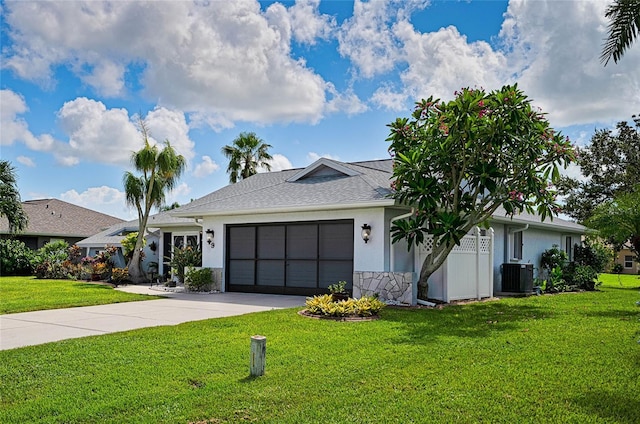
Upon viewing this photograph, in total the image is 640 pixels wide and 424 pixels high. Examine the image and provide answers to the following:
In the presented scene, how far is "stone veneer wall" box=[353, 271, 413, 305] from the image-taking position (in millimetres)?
12919

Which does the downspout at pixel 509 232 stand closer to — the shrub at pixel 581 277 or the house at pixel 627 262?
the shrub at pixel 581 277

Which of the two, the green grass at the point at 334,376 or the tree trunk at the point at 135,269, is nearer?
the green grass at the point at 334,376

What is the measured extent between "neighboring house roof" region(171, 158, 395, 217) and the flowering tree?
44.8 inches

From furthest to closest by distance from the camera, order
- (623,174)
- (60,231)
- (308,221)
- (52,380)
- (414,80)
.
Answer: (623,174) → (60,231) → (414,80) → (308,221) → (52,380)

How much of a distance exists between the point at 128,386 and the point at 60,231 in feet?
100

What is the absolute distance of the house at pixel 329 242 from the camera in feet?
44.2

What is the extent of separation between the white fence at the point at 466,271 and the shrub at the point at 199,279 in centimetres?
691

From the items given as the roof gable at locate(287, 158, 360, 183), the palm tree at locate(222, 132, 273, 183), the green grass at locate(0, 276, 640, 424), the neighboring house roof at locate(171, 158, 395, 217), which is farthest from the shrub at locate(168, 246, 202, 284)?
the palm tree at locate(222, 132, 273, 183)

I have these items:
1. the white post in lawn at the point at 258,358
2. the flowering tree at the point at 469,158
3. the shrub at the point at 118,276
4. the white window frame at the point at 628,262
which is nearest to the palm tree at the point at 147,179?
the shrub at the point at 118,276

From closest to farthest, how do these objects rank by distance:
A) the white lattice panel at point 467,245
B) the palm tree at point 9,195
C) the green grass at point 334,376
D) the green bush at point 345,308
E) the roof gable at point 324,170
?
the green grass at point 334,376 → the green bush at point 345,308 → the white lattice panel at point 467,245 → the roof gable at point 324,170 → the palm tree at point 9,195

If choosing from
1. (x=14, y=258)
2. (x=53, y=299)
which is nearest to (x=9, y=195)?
(x=14, y=258)

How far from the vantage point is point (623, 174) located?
35.6m

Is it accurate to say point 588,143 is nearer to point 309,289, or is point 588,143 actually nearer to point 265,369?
point 309,289

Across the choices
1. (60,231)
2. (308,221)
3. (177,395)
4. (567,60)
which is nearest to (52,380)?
(177,395)
